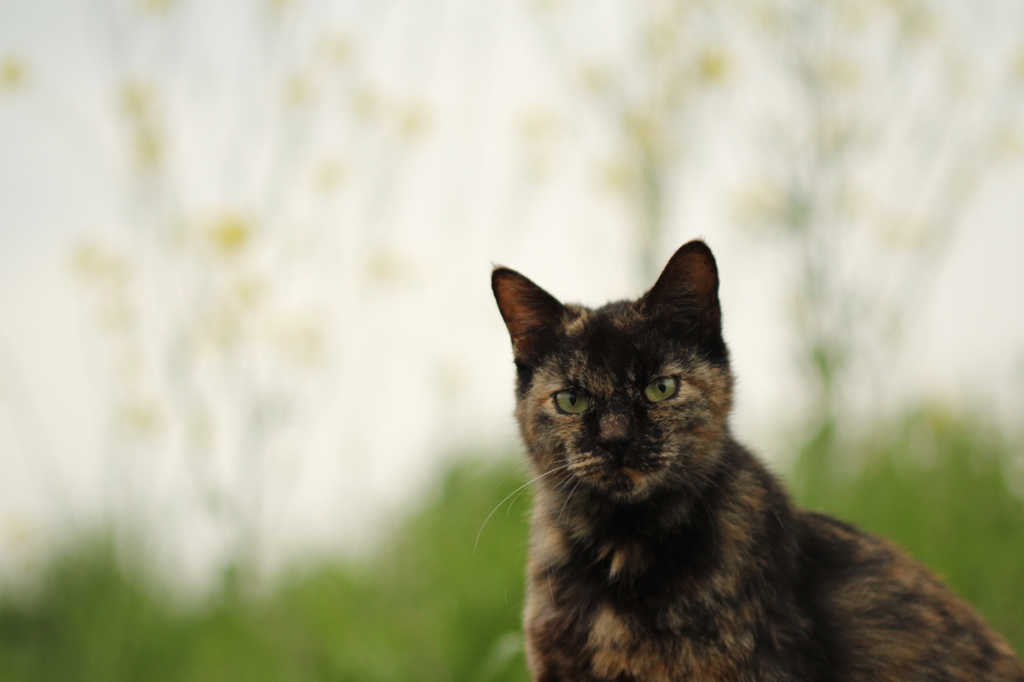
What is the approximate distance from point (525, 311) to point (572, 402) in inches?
13.5

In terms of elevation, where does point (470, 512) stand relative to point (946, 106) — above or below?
below

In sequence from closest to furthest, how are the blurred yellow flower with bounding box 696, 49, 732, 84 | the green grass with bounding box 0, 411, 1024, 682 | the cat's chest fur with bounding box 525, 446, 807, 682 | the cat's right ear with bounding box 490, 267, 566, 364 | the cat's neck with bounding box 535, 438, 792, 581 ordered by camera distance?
the cat's chest fur with bounding box 525, 446, 807, 682
the cat's neck with bounding box 535, 438, 792, 581
the cat's right ear with bounding box 490, 267, 566, 364
the green grass with bounding box 0, 411, 1024, 682
the blurred yellow flower with bounding box 696, 49, 732, 84

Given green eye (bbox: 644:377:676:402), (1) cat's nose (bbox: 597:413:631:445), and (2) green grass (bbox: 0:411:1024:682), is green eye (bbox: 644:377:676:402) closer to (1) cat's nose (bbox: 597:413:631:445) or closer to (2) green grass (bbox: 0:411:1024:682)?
(1) cat's nose (bbox: 597:413:631:445)

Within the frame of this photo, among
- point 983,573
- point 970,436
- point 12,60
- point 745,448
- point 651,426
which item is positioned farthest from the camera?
point 970,436

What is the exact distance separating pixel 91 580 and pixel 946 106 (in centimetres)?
610

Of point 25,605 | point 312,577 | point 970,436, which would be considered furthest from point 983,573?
point 25,605

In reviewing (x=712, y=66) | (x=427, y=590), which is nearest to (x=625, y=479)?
(x=427, y=590)

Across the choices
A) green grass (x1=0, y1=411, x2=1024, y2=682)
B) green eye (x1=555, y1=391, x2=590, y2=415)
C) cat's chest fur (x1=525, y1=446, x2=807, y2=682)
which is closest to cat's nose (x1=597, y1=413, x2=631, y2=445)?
green eye (x1=555, y1=391, x2=590, y2=415)

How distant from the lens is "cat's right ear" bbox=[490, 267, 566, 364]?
7.54 ft

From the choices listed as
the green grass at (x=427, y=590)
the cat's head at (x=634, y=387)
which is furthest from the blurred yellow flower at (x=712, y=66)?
the cat's head at (x=634, y=387)

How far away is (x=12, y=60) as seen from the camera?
161 inches

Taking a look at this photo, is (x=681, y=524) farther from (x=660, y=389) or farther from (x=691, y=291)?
(x=691, y=291)

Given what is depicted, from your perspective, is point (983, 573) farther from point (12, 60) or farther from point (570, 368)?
point (12, 60)

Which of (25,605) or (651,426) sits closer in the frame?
(651,426)
